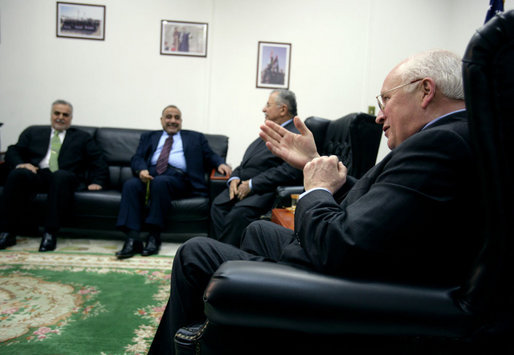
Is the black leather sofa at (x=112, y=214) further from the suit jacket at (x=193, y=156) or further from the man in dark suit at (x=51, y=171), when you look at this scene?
the suit jacket at (x=193, y=156)

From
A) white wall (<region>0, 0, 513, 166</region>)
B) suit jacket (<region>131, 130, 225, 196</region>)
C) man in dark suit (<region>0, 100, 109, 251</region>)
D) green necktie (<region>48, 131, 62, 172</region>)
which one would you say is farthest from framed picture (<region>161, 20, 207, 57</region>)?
green necktie (<region>48, 131, 62, 172</region>)

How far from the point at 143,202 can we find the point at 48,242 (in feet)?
2.47

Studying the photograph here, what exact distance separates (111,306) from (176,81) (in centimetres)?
286

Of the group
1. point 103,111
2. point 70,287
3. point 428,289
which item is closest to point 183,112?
point 103,111

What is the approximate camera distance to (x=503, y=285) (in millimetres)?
721

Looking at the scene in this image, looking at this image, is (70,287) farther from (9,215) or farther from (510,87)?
(510,87)

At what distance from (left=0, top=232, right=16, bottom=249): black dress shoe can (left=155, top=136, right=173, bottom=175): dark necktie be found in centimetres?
123

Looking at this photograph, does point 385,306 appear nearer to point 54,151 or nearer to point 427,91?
point 427,91

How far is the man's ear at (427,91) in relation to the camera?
1072 mm

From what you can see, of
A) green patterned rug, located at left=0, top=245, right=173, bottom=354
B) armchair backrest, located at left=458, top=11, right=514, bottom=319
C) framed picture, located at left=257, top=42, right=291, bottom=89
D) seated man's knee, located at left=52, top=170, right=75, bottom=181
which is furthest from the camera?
framed picture, located at left=257, top=42, right=291, bottom=89

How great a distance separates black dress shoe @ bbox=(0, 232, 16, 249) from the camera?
2993 millimetres

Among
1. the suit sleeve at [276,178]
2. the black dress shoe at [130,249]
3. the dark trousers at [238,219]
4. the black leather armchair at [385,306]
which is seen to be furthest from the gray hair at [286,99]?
the black leather armchair at [385,306]

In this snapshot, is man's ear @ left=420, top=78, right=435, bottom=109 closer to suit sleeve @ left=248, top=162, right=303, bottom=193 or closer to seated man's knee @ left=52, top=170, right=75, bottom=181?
suit sleeve @ left=248, top=162, right=303, bottom=193

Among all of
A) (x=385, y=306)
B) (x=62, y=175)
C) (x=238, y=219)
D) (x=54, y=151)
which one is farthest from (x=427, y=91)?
(x=54, y=151)
